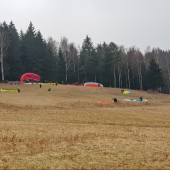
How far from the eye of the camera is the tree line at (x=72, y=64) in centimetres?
10075

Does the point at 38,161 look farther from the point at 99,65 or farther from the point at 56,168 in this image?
the point at 99,65

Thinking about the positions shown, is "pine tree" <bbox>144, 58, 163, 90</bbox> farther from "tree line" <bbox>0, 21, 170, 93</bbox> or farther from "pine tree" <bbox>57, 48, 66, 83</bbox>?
"pine tree" <bbox>57, 48, 66, 83</bbox>

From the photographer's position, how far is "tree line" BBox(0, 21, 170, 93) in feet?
331

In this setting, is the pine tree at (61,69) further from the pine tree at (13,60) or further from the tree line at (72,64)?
the pine tree at (13,60)

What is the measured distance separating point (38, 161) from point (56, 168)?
57.2 inches

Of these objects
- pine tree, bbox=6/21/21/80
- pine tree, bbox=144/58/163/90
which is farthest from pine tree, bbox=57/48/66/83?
pine tree, bbox=144/58/163/90

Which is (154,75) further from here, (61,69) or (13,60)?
(13,60)

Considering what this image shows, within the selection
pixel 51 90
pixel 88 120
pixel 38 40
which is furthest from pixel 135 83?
pixel 88 120

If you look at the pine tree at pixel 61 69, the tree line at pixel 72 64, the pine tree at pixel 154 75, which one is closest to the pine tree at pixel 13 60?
the tree line at pixel 72 64

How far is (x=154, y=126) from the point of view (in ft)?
98.2

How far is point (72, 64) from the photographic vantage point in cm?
12125

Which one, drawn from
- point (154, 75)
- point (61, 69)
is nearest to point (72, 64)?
point (61, 69)

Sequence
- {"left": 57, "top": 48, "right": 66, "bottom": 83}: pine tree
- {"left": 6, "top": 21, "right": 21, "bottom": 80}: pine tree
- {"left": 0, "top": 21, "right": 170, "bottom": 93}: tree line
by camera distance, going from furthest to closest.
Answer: {"left": 57, "top": 48, "right": 66, "bottom": 83}: pine tree → {"left": 0, "top": 21, "right": 170, "bottom": 93}: tree line → {"left": 6, "top": 21, "right": 21, "bottom": 80}: pine tree

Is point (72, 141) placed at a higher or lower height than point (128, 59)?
lower
